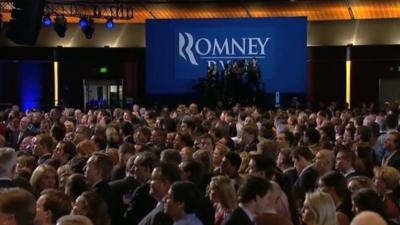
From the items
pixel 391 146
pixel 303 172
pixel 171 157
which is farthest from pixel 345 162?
pixel 391 146

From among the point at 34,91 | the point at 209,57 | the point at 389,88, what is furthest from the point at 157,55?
the point at 389,88

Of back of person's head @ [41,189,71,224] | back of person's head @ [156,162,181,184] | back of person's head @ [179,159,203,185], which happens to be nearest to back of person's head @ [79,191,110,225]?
back of person's head @ [41,189,71,224]

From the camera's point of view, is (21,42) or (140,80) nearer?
(21,42)

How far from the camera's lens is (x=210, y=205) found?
261 inches

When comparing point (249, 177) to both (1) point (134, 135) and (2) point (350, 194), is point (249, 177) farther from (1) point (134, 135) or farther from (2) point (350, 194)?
(1) point (134, 135)

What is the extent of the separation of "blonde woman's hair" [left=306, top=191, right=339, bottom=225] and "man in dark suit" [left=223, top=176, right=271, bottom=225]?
1.08 feet

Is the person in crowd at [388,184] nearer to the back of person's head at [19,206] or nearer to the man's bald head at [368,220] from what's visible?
the man's bald head at [368,220]

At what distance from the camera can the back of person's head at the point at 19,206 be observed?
4809mm

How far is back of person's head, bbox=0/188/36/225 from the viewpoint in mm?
4809

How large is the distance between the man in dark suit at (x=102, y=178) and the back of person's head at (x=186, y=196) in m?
1.28

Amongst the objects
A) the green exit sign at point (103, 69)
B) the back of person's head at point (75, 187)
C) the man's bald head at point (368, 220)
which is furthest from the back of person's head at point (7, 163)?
the green exit sign at point (103, 69)

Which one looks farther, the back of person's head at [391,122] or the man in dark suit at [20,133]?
the man in dark suit at [20,133]

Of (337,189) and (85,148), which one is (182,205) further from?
(85,148)

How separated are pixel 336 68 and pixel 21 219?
82.0ft
